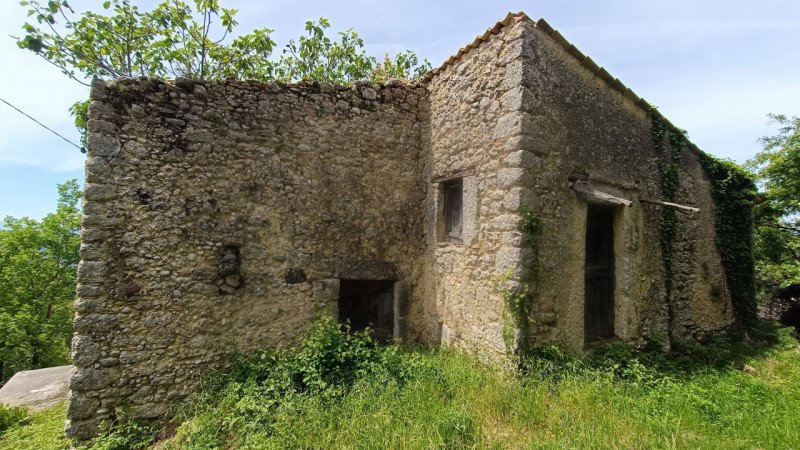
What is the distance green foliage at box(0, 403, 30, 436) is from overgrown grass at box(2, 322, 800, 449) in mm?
756

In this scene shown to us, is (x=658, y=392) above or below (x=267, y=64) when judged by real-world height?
below

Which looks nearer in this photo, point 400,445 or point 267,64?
point 400,445

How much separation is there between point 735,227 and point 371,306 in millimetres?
8017

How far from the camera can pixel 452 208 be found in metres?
5.38

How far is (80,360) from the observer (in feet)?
13.2

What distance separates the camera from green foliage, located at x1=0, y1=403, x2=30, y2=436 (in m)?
5.23

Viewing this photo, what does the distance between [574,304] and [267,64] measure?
36.4 feet

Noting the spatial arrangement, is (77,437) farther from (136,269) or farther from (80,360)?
(136,269)

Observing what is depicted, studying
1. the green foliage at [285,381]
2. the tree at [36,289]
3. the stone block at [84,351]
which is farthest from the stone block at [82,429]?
the tree at [36,289]

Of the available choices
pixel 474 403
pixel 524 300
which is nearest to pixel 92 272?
pixel 474 403

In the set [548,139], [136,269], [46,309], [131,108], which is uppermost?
[131,108]

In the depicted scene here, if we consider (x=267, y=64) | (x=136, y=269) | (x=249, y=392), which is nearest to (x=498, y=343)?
(x=249, y=392)

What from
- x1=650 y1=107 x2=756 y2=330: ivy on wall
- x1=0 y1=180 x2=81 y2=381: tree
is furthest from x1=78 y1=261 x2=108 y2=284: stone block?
x1=0 y1=180 x2=81 y2=381: tree

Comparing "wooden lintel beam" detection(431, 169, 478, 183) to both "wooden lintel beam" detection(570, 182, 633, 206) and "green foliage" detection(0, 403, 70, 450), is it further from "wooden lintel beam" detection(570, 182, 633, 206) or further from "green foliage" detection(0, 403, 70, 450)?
"green foliage" detection(0, 403, 70, 450)
